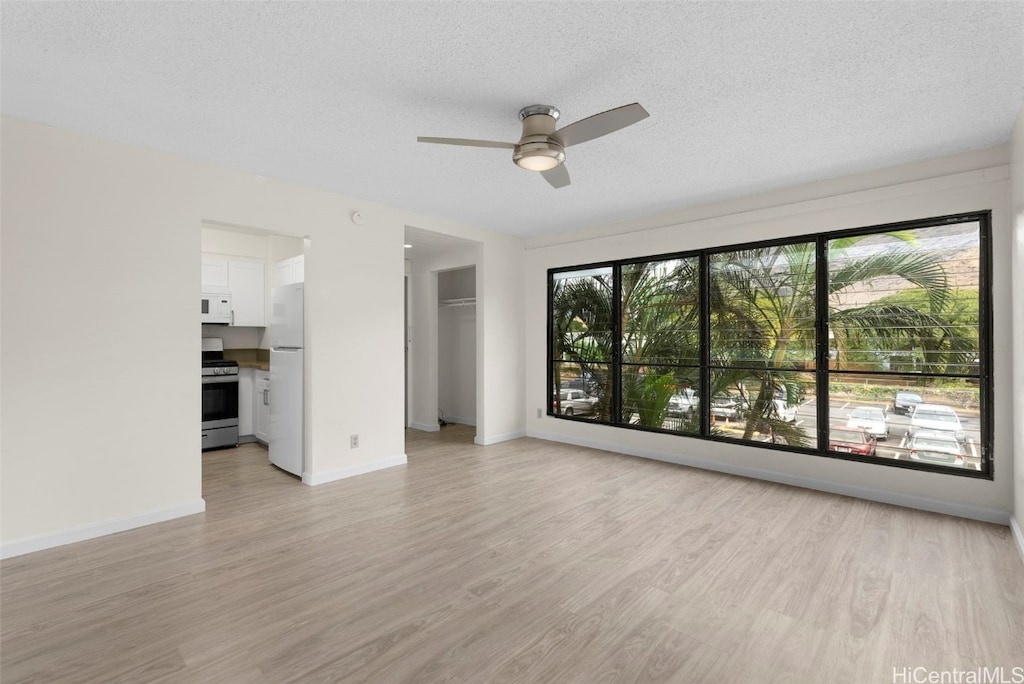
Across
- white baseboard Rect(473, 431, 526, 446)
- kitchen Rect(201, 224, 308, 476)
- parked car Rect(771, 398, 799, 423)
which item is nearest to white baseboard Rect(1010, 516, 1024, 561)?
parked car Rect(771, 398, 799, 423)

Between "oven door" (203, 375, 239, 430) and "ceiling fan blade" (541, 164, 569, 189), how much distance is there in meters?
4.28

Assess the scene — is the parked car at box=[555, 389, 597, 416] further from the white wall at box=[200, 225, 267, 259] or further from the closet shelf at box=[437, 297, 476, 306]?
the white wall at box=[200, 225, 267, 259]

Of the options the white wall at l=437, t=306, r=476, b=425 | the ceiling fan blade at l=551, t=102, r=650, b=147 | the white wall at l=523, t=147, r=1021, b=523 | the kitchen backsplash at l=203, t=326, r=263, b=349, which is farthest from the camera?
the white wall at l=437, t=306, r=476, b=425

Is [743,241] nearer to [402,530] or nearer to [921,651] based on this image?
[921,651]

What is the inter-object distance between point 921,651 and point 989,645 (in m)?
0.30

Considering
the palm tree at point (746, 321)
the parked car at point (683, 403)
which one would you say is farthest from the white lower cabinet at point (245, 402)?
the parked car at point (683, 403)

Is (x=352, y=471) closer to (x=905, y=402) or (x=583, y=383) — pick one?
(x=583, y=383)

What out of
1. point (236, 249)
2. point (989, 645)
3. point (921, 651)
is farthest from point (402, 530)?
point (236, 249)

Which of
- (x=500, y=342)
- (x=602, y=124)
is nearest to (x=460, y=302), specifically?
(x=500, y=342)

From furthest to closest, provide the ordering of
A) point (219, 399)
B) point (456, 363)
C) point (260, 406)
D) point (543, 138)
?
point (456, 363) → point (260, 406) → point (219, 399) → point (543, 138)

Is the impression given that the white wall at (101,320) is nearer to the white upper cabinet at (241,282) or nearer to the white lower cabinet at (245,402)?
the white upper cabinet at (241,282)

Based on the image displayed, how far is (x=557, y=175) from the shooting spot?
2869 millimetres

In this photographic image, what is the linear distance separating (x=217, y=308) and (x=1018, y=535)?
6849 mm

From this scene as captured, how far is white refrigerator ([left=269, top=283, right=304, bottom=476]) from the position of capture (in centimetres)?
414
